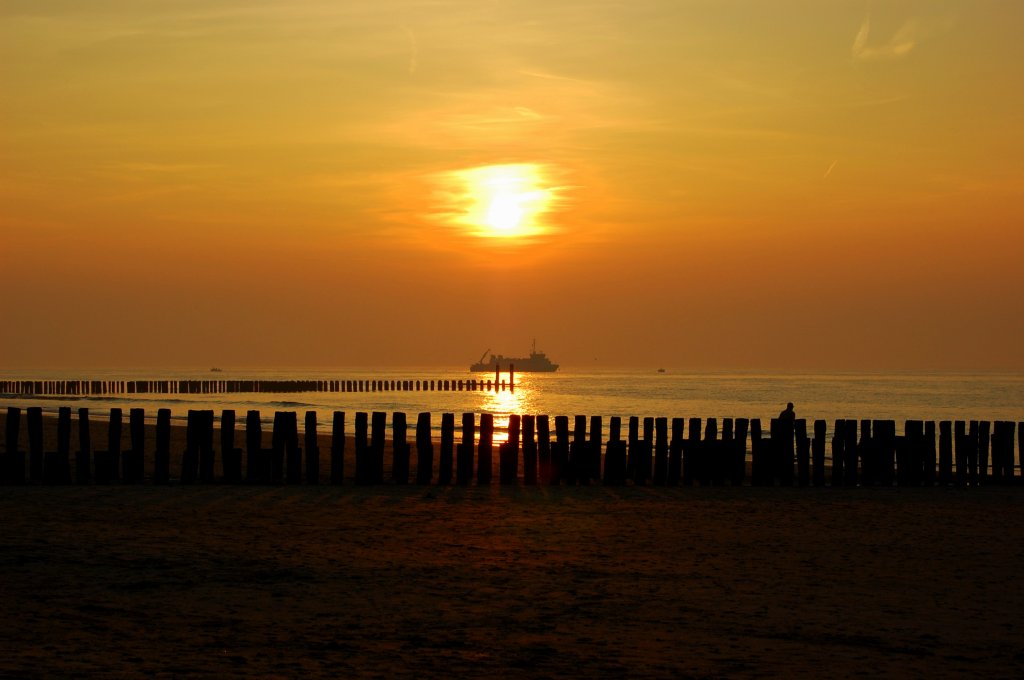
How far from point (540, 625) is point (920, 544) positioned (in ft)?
19.9

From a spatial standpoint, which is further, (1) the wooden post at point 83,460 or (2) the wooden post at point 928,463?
(2) the wooden post at point 928,463

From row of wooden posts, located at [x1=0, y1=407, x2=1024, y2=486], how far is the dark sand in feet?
4.75

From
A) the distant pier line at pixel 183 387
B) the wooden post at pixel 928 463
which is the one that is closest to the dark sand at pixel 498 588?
the wooden post at pixel 928 463

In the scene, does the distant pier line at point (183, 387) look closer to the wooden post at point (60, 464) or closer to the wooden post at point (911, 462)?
the wooden post at point (60, 464)

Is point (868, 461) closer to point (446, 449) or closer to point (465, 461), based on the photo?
point (465, 461)

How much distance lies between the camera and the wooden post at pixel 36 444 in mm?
17609

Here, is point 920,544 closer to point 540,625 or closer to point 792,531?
point 792,531

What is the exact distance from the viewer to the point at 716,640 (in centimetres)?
805

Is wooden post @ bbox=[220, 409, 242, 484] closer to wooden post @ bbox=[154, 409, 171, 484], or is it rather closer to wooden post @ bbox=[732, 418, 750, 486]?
wooden post @ bbox=[154, 409, 171, 484]

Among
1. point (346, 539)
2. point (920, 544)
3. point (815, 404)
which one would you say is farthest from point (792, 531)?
point (815, 404)

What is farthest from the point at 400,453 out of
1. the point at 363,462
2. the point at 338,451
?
the point at 338,451

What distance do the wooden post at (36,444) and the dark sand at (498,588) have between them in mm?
1474

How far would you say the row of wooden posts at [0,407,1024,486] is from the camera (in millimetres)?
17750

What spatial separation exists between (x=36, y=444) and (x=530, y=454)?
23.8 ft
